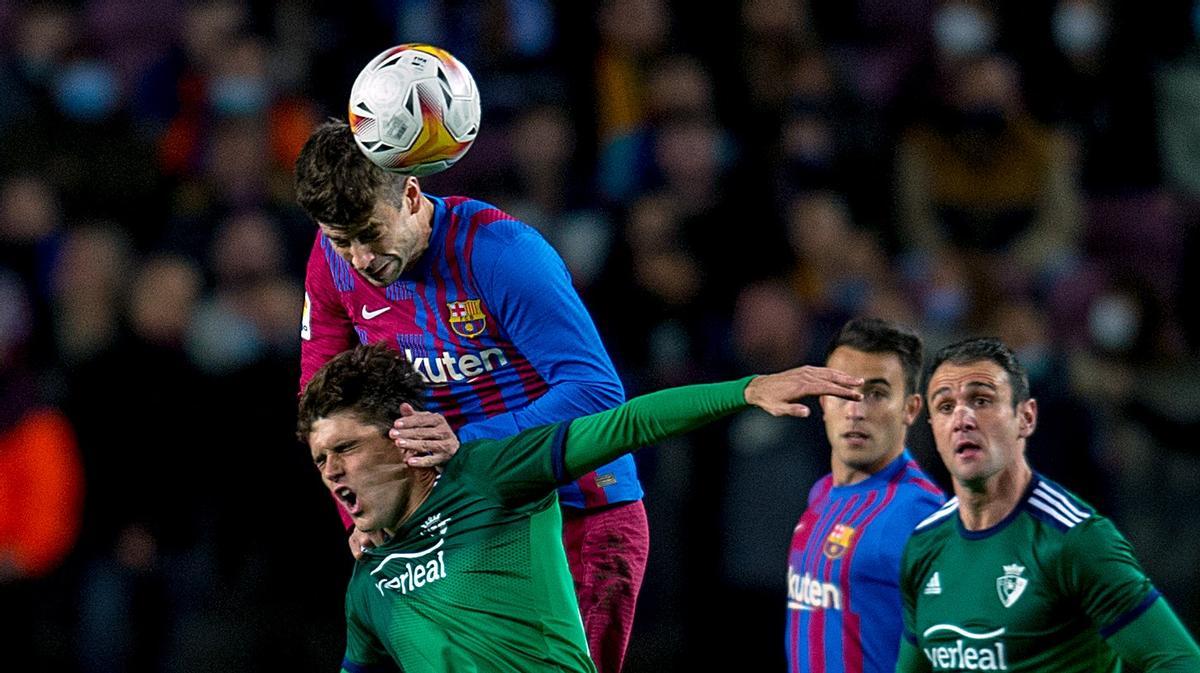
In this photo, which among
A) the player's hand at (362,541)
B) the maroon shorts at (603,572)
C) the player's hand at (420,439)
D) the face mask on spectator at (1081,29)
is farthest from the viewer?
the face mask on spectator at (1081,29)

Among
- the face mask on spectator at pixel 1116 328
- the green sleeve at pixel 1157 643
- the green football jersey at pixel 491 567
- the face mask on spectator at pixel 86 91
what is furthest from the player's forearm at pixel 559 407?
the face mask on spectator at pixel 86 91

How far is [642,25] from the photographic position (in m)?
10.8

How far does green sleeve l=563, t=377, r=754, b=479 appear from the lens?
4.20 m

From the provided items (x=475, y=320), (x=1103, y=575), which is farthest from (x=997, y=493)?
(x=475, y=320)

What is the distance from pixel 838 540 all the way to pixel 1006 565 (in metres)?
0.83

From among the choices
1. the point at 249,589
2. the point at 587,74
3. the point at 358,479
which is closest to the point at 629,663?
the point at 249,589

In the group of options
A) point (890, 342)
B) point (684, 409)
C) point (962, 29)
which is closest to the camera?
point (684, 409)

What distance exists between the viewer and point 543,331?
17.5 feet

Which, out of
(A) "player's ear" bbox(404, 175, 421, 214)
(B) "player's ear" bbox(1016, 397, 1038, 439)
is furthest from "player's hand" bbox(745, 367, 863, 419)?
(A) "player's ear" bbox(404, 175, 421, 214)

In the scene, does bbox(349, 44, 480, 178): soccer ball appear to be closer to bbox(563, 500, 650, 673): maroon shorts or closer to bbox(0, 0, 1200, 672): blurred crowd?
bbox(563, 500, 650, 673): maroon shorts

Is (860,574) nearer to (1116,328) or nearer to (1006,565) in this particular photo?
(1006,565)

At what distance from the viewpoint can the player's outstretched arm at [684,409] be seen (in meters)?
4.07

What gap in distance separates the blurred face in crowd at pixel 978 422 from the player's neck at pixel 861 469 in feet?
2.05

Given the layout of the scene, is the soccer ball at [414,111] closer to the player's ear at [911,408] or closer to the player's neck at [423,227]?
the player's neck at [423,227]
